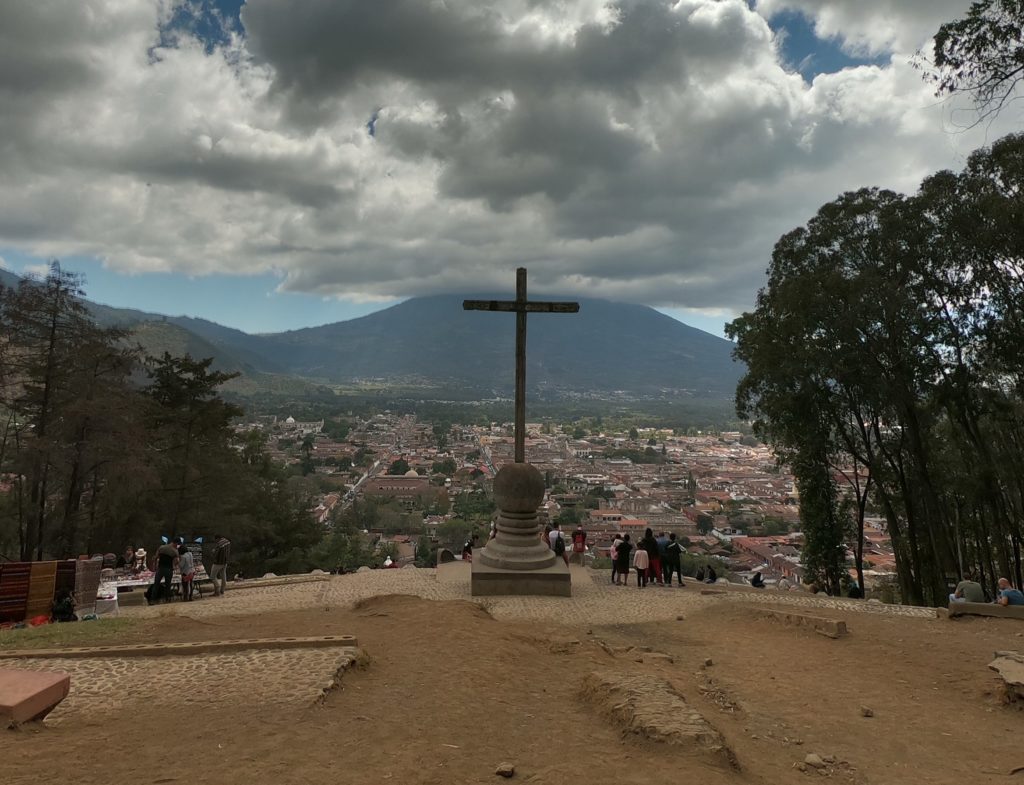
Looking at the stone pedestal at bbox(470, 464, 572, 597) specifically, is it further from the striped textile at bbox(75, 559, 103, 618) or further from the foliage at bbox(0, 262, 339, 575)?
the foliage at bbox(0, 262, 339, 575)

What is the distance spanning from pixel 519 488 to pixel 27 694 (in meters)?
8.37

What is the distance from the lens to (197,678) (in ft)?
18.8

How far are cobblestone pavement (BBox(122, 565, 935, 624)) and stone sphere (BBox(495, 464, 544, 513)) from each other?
5.88 ft

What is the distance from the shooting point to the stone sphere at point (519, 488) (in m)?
11.9

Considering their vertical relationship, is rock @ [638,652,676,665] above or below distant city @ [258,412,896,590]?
above

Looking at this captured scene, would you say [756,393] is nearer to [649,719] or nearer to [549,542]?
[549,542]

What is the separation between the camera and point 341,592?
37.9ft

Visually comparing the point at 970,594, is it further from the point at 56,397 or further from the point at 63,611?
the point at 56,397

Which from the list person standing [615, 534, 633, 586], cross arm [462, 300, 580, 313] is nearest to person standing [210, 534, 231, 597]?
cross arm [462, 300, 580, 313]

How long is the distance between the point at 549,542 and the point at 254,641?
8.82 m

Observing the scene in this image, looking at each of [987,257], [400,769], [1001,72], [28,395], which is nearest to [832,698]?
[400,769]

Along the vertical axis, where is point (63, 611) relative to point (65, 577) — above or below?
below

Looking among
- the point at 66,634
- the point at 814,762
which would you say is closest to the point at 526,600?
the point at 814,762

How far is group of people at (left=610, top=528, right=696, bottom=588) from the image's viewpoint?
12688mm
